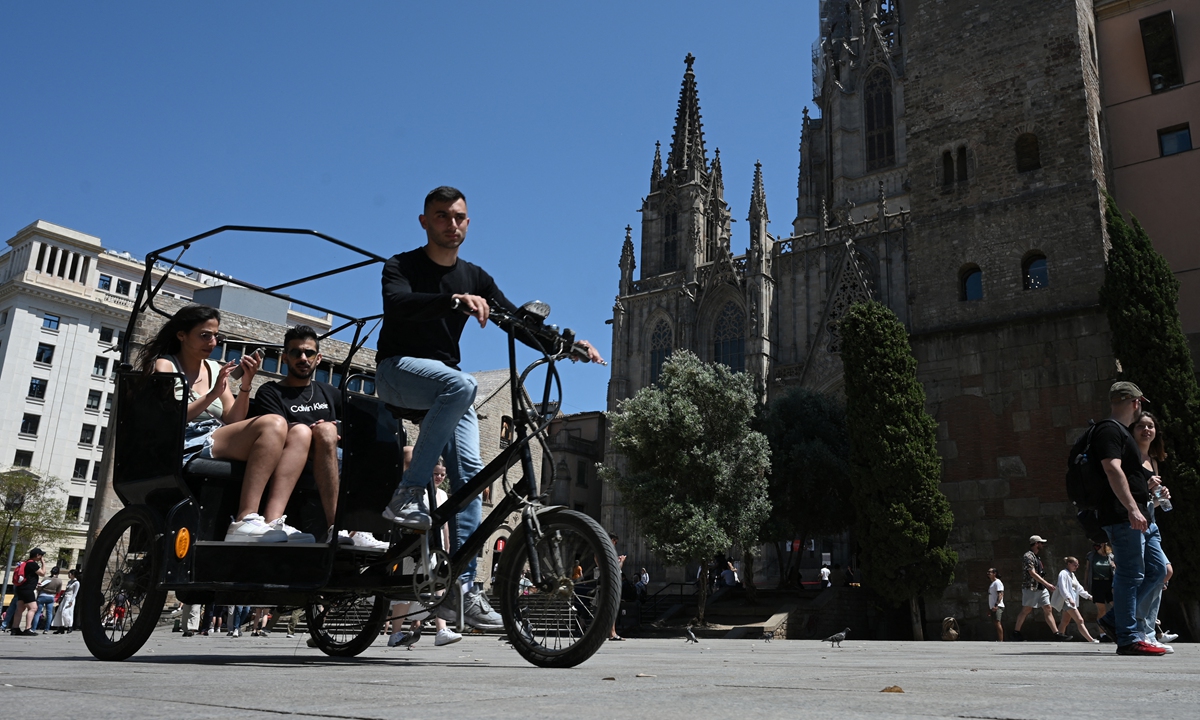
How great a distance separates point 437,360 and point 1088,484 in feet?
14.1

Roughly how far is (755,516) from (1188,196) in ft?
40.9

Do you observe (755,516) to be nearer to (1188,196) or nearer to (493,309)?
(1188,196)

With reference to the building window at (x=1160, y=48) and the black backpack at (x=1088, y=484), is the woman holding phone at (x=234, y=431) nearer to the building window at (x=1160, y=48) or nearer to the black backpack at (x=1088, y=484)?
the black backpack at (x=1088, y=484)

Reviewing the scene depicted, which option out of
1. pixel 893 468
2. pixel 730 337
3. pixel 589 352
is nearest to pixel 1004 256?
pixel 893 468

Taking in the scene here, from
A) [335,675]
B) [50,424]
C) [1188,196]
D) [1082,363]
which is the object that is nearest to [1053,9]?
[1188,196]

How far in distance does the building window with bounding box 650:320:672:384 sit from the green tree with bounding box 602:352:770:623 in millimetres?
24206

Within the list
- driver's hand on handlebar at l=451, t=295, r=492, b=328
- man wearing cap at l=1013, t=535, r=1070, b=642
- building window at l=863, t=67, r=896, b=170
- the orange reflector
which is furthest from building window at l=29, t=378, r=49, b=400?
driver's hand on handlebar at l=451, t=295, r=492, b=328

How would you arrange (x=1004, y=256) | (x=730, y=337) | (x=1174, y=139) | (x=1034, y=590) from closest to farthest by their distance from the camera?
(x=1034, y=590)
(x=1004, y=256)
(x=1174, y=139)
(x=730, y=337)

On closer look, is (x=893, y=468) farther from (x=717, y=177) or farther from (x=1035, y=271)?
(x=717, y=177)

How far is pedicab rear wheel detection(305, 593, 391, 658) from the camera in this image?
434cm

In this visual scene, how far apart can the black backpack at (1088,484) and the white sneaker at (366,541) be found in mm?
4299

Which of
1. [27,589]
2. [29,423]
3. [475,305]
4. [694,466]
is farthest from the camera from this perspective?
[29,423]

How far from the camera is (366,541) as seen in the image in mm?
3938

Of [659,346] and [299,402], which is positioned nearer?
[299,402]
